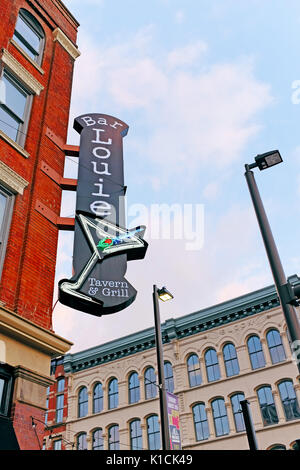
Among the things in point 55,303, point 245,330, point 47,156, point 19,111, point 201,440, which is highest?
point 245,330

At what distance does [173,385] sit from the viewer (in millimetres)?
33906

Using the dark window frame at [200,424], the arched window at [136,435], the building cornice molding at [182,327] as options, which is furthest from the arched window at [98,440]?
the dark window frame at [200,424]

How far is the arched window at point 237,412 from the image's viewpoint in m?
29.7

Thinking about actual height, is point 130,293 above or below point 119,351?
below

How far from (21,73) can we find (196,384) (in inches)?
1042

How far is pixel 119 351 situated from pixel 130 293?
2854cm

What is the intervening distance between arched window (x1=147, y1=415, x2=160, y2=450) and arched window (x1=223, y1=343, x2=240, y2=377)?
665 centimetres

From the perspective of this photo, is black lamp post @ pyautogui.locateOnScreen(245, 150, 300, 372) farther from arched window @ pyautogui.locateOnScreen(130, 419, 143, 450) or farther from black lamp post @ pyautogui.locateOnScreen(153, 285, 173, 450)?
arched window @ pyautogui.locateOnScreen(130, 419, 143, 450)

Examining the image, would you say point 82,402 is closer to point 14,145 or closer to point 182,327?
point 182,327

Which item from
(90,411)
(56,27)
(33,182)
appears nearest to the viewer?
(33,182)

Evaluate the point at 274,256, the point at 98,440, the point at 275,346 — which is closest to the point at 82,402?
the point at 98,440

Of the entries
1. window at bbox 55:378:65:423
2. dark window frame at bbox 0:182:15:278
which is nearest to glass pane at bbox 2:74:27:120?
dark window frame at bbox 0:182:15:278

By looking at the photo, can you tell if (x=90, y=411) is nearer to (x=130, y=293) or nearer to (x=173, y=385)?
(x=173, y=385)

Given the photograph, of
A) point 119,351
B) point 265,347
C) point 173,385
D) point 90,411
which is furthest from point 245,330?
point 90,411
